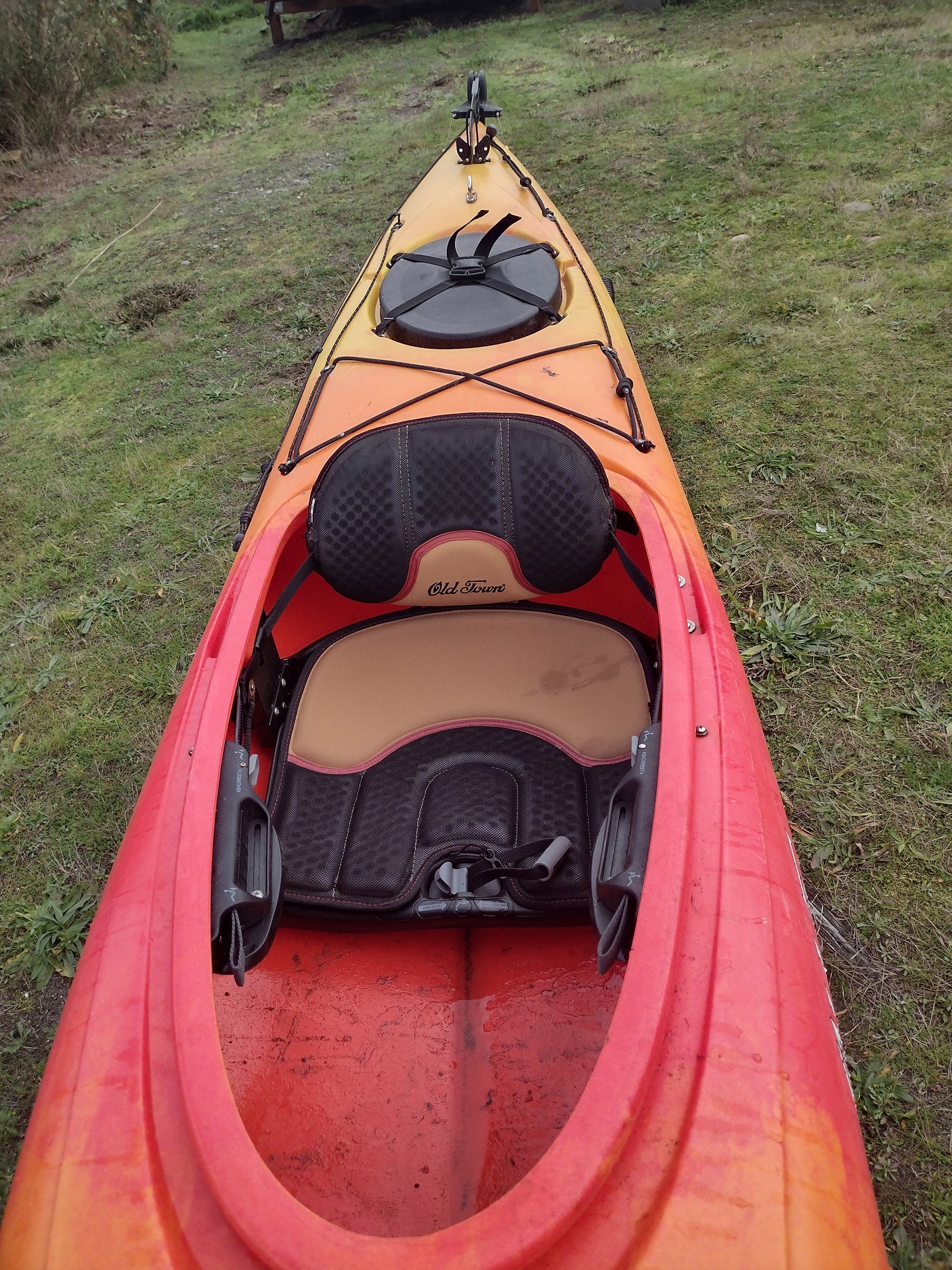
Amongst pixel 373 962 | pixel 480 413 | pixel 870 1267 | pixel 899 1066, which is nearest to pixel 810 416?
pixel 480 413

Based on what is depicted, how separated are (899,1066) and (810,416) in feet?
9.13

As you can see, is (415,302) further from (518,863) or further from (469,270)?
(518,863)

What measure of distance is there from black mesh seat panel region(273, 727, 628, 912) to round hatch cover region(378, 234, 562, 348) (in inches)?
58.7

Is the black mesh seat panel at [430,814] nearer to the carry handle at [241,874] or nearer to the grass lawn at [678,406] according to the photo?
the carry handle at [241,874]

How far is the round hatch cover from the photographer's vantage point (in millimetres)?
2848

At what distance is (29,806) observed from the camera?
9.09 feet

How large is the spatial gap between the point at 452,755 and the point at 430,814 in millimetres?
217

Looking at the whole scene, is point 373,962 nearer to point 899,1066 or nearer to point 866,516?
point 899,1066

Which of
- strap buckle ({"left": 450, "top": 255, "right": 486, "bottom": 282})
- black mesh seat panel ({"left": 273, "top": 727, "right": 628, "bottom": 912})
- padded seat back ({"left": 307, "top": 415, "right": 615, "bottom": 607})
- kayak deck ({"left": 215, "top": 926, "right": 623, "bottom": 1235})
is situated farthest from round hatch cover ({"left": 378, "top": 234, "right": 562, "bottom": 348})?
kayak deck ({"left": 215, "top": 926, "right": 623, "bottom": 1235})

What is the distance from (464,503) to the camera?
224 cm

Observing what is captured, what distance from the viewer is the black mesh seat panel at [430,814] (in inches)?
77.4

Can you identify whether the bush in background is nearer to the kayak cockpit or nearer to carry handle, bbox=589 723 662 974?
the kayak cockpit

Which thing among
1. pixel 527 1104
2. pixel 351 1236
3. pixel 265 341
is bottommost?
pixel 527 1104

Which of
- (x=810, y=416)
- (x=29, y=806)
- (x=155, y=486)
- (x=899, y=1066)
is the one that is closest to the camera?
(x=899, y=1066)
